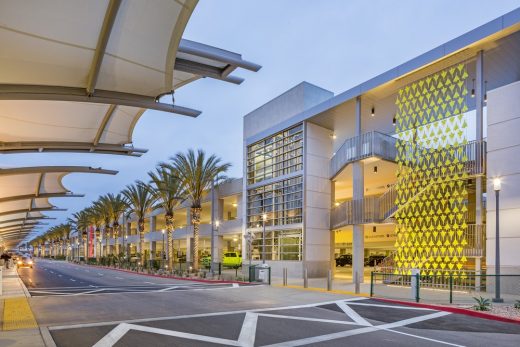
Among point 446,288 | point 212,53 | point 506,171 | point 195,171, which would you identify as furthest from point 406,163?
point 212,53

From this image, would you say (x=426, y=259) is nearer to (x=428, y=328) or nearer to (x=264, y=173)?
(x=428, y=328)

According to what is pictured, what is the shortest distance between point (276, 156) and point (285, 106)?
433 cm

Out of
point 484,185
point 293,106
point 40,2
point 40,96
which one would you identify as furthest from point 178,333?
point 293,106

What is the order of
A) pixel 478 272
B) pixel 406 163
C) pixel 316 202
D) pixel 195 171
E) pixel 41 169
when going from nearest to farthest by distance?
1. pixel 41 169
2. pixel 478 272
3. pixel 406 163
4. pixel 316 202
5. pixel 195 171

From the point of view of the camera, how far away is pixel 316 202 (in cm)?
3250

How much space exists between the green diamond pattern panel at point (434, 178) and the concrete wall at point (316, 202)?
7232 mm

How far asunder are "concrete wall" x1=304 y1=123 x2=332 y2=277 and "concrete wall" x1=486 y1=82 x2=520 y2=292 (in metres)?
13.4

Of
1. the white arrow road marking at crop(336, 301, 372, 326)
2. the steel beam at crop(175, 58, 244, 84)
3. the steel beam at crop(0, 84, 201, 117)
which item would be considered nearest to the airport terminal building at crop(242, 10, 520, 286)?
the white arrow road marking at crop(336, 301, 372, 326)

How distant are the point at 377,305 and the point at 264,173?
75.9ft

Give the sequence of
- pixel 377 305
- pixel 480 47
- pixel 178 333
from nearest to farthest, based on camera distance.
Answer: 1. pixel 178 333
2. pixel 377 305
3. pixel 480 47

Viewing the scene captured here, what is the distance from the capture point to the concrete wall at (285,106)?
3416 centimetres

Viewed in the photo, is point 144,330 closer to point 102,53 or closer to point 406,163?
point 102,53

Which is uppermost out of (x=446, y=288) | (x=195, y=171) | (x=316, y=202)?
(x=195, y=171)

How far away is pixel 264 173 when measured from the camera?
38.6m
